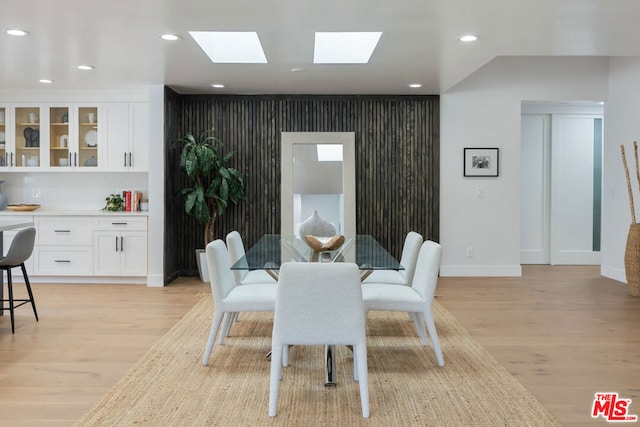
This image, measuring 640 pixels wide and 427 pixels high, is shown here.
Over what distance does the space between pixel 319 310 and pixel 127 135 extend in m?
4.64

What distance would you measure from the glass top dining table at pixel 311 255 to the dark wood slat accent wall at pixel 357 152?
2317mm

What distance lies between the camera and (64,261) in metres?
6.27

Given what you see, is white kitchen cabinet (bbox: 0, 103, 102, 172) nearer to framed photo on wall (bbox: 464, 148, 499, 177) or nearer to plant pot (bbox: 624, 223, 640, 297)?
framed photo on wall (bbox: 464, 148, 499, 177)

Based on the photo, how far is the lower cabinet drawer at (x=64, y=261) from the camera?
20.5 feet

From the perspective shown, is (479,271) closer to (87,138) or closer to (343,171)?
(343,171)

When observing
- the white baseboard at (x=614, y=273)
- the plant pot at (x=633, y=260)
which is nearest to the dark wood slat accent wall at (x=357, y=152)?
the plant pot at (x=633, y=260)

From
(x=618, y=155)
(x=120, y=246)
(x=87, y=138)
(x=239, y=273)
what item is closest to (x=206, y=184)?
(x=120, y=246)

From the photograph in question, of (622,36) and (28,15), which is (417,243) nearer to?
(622,36)

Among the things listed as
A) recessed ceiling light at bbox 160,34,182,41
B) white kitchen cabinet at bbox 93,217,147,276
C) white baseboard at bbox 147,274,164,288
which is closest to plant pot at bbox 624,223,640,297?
recessed ceiling light at bbox 160,34,182,41

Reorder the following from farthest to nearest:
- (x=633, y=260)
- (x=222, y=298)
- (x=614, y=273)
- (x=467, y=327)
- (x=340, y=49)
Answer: (x=614, y=273) → (x=633, y=260) → (x=340, y=49) → (x=467, y=327) → (x=222, y=298)

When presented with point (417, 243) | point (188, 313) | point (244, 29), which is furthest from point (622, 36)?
point (188, 313)

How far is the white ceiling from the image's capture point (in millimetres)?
3428

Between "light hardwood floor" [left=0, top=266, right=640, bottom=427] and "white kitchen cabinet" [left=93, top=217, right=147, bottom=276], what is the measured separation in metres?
0.23

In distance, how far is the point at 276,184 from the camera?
22.1 ft
